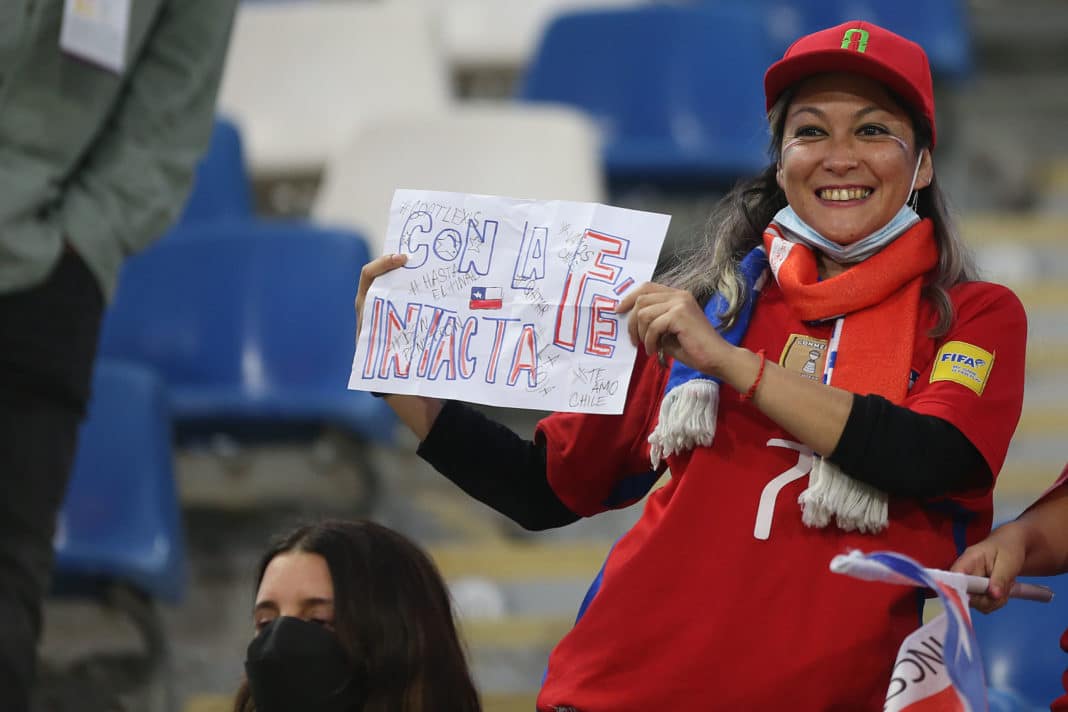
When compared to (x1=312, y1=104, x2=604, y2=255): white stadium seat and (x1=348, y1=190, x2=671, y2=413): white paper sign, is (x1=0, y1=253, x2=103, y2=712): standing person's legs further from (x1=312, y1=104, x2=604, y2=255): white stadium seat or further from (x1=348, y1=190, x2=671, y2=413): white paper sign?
(x1=312, y1=104, x2=604, y2=255): white stadium seat

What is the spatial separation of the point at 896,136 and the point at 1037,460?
2.52m

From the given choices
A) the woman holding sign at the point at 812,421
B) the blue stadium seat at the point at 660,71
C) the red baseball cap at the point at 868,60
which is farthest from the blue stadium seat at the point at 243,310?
the red baseball cap at the point at 868,60

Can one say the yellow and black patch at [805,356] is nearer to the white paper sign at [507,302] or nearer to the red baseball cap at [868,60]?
the white paper sign at [507,302]

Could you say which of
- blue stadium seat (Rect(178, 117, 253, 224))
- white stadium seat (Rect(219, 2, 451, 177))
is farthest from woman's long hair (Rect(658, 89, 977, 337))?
white stadium seat (Rect(219, 2, 451, 177))

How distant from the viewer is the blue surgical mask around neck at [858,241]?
6.15 feet

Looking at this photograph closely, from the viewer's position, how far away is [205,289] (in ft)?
14.1

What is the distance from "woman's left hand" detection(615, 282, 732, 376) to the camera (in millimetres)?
1755

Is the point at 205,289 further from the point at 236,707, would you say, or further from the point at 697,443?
the point at 697,443

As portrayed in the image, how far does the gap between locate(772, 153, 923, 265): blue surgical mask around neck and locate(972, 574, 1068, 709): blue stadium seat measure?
76 centimetres

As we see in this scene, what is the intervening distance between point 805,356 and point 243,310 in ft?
8.53

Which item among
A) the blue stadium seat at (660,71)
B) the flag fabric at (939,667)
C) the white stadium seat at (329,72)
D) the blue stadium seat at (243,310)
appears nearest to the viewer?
the flag fabric at (939,667)

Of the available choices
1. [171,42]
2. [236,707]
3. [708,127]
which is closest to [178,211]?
[171,42]

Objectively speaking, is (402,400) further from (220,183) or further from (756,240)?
(220,183)

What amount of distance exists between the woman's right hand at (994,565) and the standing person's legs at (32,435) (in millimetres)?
1430
